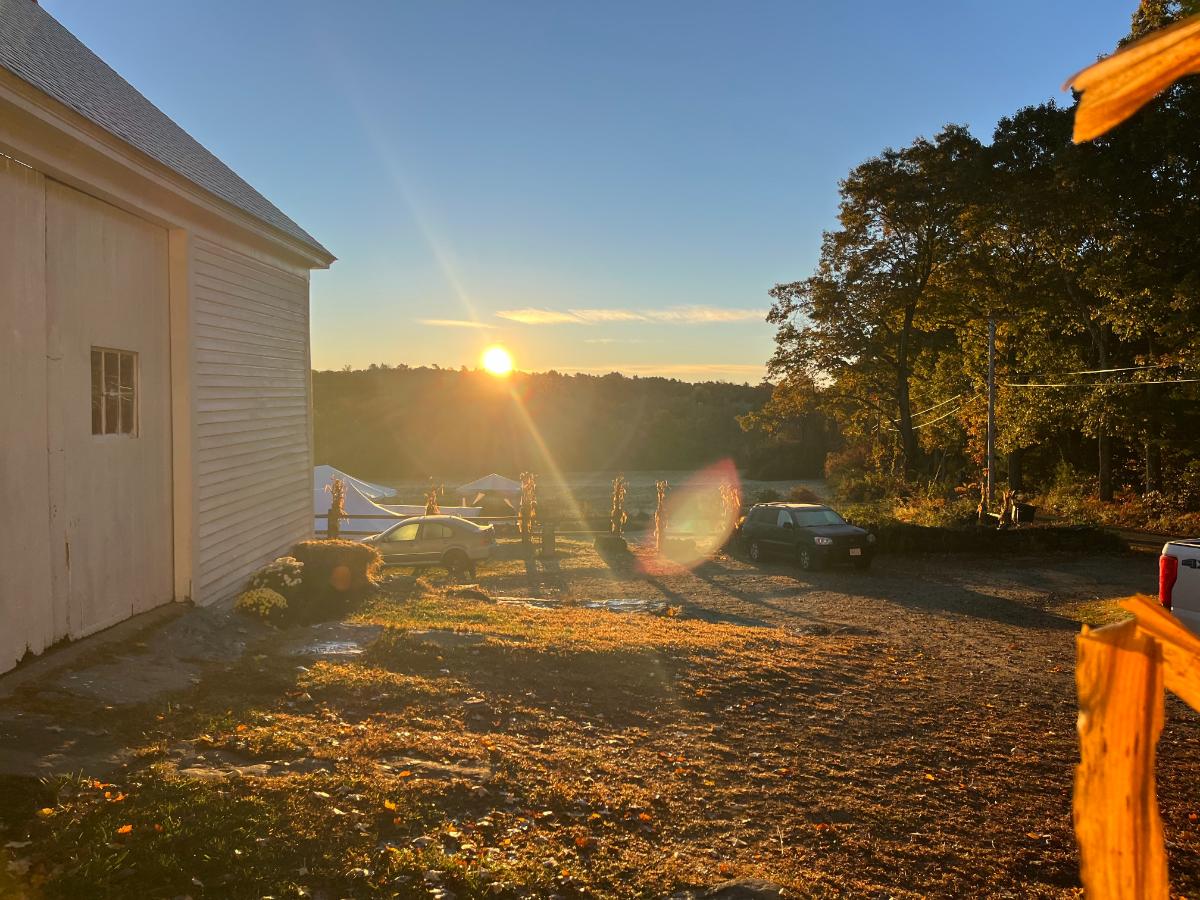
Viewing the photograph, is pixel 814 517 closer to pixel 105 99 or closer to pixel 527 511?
pixel 527 511

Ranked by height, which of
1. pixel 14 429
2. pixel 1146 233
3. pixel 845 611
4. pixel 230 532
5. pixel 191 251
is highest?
pixel 1146 233

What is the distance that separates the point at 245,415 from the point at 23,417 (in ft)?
16.9

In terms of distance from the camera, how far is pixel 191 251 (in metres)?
10.7

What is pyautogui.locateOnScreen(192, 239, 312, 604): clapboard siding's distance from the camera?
1112 centimetres

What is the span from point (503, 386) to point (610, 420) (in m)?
14.6

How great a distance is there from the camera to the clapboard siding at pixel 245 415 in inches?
438

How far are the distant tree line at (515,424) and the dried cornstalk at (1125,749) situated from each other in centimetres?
7782

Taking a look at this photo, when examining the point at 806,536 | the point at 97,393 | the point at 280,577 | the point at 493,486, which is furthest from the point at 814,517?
the point at 493,486

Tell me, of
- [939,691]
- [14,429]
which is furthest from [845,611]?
[14,429]

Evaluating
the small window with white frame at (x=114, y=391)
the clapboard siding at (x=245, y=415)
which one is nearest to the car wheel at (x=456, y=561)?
the clapboard siding at (x=245, y=415)

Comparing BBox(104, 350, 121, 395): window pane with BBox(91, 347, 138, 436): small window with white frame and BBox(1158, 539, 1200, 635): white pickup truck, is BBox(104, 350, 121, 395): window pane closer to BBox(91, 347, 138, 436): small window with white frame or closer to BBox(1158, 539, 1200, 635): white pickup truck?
BBox(91, 347, 138, 436): small window with white frame

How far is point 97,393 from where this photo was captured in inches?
352

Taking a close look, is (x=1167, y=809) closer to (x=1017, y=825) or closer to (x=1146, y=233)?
(x=1017, y=825)

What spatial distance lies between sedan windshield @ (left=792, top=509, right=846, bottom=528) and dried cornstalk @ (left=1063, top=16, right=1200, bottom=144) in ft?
75.1
